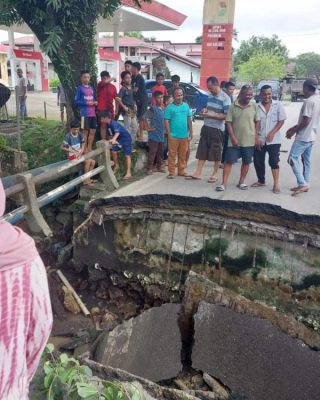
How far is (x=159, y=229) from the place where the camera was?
221 inches

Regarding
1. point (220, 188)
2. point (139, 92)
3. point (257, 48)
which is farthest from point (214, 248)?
point (257, 48)

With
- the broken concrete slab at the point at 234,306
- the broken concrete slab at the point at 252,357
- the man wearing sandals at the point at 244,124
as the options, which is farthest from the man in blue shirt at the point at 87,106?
the broken concrete slab at the point at 252,357

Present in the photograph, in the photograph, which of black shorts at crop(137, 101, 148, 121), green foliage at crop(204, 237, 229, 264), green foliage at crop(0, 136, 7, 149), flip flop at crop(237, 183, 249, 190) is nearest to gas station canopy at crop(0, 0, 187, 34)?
black shorts at crop(137, 101, 148, 121)

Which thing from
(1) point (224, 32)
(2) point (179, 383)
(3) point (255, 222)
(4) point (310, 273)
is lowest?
(2) point (179, 383)

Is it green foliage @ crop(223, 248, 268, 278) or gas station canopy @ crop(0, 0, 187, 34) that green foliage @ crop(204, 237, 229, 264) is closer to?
green foliage @ crop(223, 248, 268, 278)

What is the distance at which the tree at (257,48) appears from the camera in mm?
57897

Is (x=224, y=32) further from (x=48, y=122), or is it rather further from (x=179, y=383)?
(x=179, y=383)

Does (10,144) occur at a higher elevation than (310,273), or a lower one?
higher

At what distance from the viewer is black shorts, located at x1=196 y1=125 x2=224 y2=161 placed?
6.44 meters

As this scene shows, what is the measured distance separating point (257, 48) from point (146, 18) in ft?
169

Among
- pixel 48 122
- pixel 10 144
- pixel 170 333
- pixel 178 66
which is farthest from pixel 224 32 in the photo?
pixel 178 66

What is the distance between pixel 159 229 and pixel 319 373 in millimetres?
2666

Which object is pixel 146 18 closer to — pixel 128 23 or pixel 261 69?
pixel 128 23

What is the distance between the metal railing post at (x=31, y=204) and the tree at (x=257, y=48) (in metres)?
55.8
